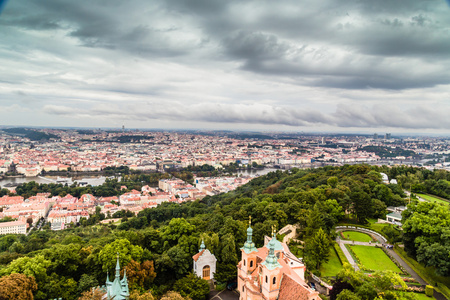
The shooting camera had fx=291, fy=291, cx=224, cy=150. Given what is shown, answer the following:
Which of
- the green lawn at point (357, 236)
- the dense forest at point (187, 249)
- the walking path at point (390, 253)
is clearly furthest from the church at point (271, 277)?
the green lawn at point (357, 236)

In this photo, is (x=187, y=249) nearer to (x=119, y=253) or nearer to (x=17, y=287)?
(x=119, y=253)

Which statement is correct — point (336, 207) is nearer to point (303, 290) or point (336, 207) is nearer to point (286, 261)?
point (286, 261)

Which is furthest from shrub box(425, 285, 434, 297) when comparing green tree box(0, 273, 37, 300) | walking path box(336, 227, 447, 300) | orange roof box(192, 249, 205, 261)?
green tree box(0, 273, 37, 300)

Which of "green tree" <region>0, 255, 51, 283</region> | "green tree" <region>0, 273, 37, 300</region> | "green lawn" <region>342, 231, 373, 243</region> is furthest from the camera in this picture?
"green lawn" <region>342, 231, 373, 243</region>

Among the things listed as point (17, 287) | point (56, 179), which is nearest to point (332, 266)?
point (17, 287)

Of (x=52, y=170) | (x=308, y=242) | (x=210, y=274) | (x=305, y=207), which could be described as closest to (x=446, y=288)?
(x=308, y=242)

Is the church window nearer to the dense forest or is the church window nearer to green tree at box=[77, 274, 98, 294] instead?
the dense forest

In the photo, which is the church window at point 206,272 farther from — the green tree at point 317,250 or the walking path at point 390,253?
the walking path at point 390,253
